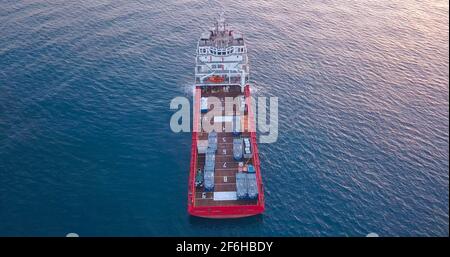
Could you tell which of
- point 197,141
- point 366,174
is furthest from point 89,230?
point 366,174

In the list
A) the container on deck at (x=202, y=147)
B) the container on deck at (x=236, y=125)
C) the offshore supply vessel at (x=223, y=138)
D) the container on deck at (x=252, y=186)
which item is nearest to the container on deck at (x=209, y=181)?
the offshore supply vessel at (x=223, y=138)

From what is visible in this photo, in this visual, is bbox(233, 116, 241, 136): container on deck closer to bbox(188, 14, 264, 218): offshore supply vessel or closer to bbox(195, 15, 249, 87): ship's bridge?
bbox(188, 14, 264, 218): offshore supply vessel

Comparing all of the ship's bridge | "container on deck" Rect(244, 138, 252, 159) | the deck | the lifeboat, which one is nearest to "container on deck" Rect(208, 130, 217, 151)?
the deck

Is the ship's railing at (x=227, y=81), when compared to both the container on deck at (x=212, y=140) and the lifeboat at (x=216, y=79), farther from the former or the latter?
the container on deck at (x=212, y=140)

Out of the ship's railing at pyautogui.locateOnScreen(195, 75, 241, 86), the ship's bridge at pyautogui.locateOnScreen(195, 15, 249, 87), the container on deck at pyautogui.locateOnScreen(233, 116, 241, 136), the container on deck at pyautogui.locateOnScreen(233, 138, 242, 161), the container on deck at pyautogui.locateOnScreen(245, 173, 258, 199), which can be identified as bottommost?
the container on deck at pyautogui.locateOnScreen(245, 173, 258, 199)

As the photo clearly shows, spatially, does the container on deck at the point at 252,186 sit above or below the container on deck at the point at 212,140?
below

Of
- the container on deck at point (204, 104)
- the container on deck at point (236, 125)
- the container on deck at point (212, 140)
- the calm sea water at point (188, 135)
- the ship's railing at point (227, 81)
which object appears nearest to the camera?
the calm sea water at point (188, 135)

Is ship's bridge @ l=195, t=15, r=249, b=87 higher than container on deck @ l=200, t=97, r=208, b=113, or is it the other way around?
ship's bridge @ l=195, t=15, r=249, b=87
